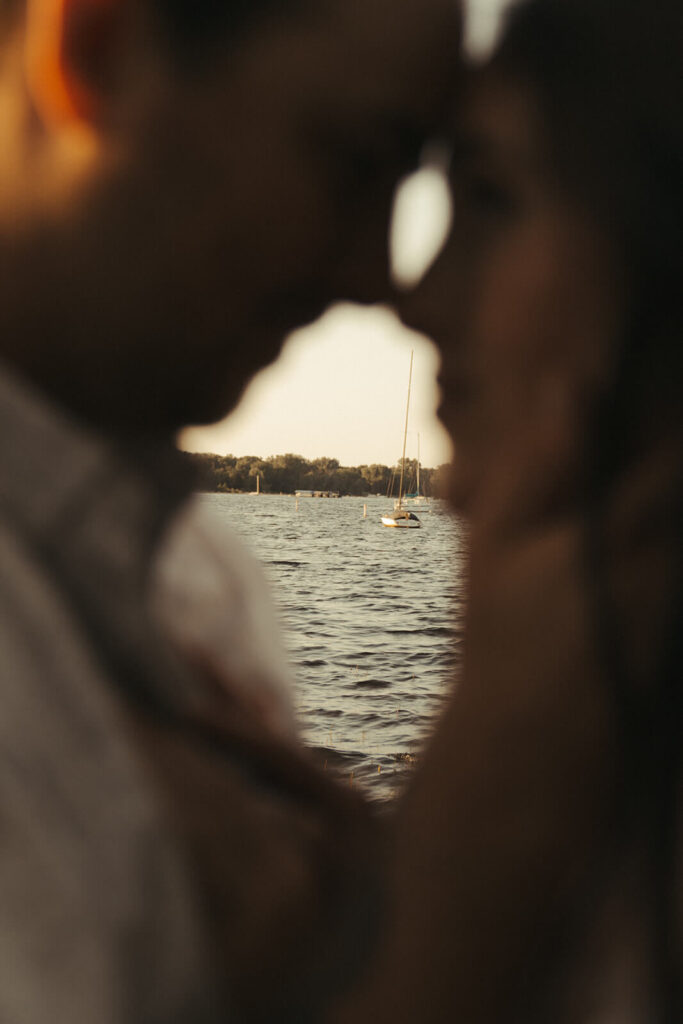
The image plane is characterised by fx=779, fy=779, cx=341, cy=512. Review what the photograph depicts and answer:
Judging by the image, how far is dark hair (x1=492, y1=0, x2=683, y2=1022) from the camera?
1.65ft

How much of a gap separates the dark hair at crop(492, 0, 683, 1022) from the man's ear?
0.88 ft

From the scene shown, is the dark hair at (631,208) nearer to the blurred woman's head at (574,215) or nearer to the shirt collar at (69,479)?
the blurred woman's head at (574,215)

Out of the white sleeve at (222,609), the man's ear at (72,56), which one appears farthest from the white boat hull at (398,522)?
the man's ear at (72,56)

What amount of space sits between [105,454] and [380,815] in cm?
33

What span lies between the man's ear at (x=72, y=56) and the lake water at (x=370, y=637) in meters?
0.39

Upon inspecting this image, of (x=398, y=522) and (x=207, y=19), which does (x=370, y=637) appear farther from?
(x=398, y=522)

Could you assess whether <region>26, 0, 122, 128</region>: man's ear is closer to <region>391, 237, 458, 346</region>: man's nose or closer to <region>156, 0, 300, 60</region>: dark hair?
<region>156, 0, 300, 60</region>: dark hair

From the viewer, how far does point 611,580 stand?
498 mm

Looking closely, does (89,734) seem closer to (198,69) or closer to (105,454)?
(105,454)

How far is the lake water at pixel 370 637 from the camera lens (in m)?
0.67

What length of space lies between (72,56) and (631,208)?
0.39 m

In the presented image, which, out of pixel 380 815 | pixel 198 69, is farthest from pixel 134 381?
pixel 380 815

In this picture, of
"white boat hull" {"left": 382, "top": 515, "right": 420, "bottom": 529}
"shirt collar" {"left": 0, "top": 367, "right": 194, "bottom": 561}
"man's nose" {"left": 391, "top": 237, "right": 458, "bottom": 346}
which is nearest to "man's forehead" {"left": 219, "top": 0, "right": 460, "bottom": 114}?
"man's nose" {"left": 391, "top": 237, "right": 458, "bottom": 346}

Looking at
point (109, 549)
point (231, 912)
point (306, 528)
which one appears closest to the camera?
point (231, 912)
